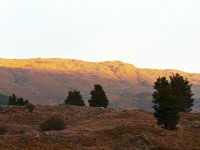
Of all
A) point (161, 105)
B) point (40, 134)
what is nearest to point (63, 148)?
point (40, 134)

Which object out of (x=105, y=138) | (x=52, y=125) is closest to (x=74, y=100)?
(x=52, y=125)

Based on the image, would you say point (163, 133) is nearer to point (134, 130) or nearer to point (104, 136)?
point (134, 130)

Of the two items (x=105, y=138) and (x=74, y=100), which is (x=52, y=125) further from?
(x=74, y=100)

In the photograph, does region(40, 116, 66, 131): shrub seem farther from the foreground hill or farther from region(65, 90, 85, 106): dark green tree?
region(65, 90, 85, 106): dark green tree

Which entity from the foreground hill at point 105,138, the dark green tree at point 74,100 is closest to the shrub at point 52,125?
the foreground hill at point 105,138

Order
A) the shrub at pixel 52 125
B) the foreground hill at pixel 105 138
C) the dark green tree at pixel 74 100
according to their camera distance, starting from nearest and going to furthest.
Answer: the foreground hill at pixel 105 138, the shrub at pixel 52 125, the dark green tree at pixel 74 100

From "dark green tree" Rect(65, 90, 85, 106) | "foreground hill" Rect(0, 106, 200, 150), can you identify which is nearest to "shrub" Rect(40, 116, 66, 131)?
"foreground hill" Rect(0, 106, 200, 150)

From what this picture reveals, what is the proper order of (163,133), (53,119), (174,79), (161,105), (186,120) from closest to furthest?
(163,133)
(161,105)
(53,119)
(186,120)
(174,79)

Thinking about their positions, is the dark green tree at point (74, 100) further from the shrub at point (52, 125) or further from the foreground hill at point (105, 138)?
the shrub at point (52, 125)

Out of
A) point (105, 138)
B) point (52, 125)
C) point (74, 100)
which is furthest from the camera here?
point (74, 100)

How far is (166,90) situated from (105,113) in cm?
1730

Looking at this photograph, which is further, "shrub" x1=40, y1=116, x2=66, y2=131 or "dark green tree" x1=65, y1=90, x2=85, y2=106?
"dark green tree" x1=65, y1=90, x2=85, y2=106

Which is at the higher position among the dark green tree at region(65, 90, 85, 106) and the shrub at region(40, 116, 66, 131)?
the dark green tree at region(65, 90, 85, 106)

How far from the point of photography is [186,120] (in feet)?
181
